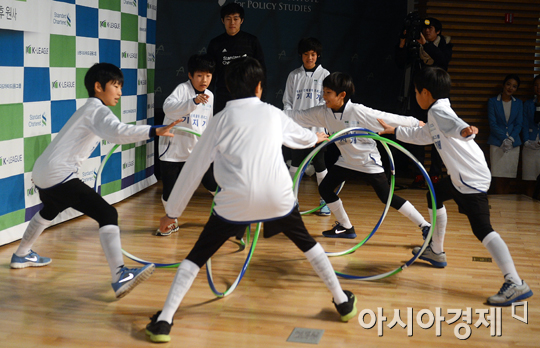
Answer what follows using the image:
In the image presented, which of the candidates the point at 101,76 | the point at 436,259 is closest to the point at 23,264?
the point at 101,76

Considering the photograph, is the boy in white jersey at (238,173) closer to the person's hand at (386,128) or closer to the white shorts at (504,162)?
the person's hand at (386,128)

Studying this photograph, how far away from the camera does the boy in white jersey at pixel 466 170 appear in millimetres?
3377

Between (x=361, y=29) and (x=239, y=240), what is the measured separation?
520 centimetres

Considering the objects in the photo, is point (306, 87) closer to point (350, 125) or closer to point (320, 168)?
point (320, 168)

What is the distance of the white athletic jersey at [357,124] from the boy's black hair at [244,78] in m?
1.63

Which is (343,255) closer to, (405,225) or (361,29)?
(405,225)

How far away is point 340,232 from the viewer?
5.00 metres

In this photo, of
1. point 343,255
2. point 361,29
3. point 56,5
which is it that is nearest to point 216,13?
point 361,29

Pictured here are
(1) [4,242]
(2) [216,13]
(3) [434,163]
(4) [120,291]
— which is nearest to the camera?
(4) [120,291]

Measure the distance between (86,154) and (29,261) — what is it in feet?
3.24

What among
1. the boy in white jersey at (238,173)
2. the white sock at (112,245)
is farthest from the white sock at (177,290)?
the white sock at (112,245)

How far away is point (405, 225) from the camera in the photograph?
216 inches

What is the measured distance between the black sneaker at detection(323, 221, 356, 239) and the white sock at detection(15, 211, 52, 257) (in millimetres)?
2451

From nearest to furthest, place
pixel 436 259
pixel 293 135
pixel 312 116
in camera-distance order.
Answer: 1. pixel 293 135
2. pixel 436 259
3. pixel 312 116
